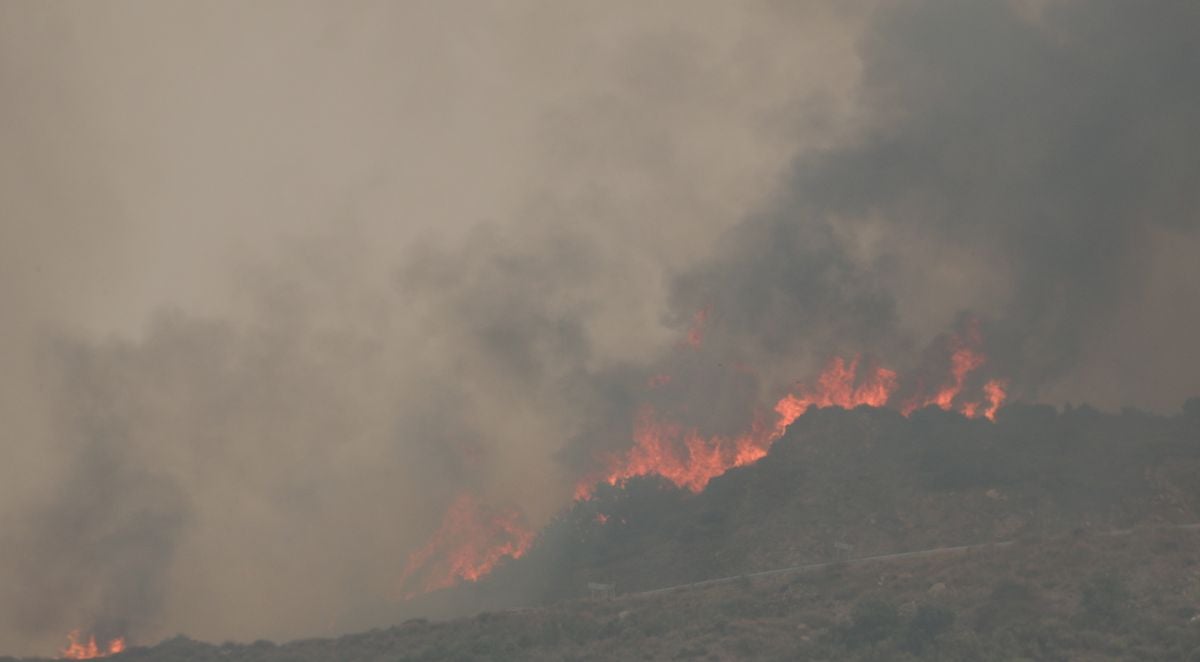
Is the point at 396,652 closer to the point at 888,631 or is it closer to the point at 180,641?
the point at 180,641

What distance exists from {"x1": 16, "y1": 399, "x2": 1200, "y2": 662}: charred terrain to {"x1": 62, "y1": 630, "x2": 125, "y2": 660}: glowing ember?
34.5ft

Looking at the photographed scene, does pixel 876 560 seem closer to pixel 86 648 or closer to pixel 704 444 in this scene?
pixel 704 444

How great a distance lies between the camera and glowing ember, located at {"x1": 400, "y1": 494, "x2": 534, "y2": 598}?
82375 millimetres

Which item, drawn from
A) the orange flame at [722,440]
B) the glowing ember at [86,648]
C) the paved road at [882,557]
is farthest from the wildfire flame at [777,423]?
the glowing ember at [86,648]

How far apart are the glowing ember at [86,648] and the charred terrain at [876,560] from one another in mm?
10516

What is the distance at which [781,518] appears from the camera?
2704 inches

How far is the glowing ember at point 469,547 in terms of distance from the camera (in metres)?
82.4

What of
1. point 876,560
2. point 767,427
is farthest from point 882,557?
point 767,427

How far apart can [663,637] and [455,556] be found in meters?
40.9

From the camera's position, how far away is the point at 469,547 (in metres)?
84.8

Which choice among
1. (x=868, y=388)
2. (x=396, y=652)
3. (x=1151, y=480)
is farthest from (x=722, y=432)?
(x=396, y=652)

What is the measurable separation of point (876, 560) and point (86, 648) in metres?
57.5

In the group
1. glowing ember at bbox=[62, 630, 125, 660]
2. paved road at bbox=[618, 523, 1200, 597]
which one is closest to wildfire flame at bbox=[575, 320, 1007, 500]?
paved road at bbox=[618, 523, 1200, 597]

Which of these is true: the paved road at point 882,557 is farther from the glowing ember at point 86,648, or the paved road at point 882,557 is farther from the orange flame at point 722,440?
the glowing ember at point 86,648
